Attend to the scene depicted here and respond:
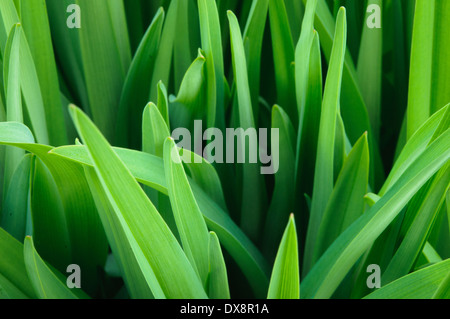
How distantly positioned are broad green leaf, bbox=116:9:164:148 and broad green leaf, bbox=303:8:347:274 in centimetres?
21

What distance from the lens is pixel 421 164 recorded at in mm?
360

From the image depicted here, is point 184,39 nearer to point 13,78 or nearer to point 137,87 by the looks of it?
point 137,87

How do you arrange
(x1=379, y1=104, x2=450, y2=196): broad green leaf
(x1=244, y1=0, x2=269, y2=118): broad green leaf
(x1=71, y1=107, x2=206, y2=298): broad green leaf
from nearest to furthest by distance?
(x1=71, y1=107, x2=206, y2=298): broad green leaf
(x1=379, y1=104, x2=450, y2=196): broad green leaf
(x1=244, y1=0, x2=269, y2=118): broad green leaf

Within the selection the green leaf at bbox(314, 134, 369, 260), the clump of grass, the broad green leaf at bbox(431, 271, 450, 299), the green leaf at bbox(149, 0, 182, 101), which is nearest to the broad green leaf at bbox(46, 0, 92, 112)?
the clump of grass

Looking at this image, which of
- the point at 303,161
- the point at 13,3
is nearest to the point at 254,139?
the point at 303,161

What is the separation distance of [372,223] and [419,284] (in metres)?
0.06

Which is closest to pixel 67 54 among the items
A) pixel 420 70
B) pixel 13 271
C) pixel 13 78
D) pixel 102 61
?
pixel 102 61

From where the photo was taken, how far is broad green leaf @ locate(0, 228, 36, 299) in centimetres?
41

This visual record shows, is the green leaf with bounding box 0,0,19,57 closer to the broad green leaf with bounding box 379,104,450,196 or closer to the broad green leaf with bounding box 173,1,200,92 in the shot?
the broad green leaf with bounding box 173,1,200,92

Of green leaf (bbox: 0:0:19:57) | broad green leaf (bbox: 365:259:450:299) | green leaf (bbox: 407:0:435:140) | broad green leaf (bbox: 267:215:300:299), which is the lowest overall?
broad green leaf (bbox: 365:259:450:299)

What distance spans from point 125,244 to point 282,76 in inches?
9.7

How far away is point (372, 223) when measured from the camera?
350 mm

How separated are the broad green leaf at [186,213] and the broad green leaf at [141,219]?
0.03m

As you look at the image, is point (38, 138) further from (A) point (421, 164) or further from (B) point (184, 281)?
(A) point (421, 164)
